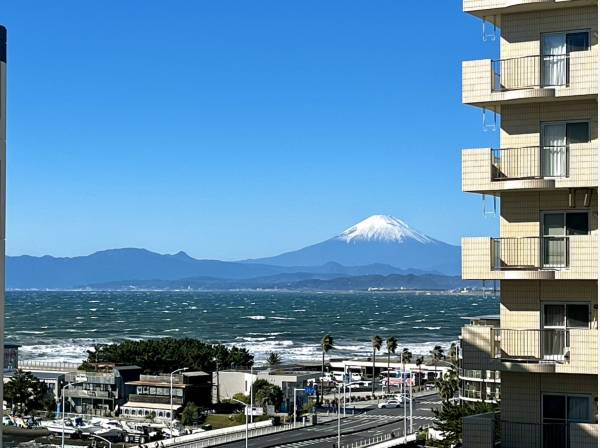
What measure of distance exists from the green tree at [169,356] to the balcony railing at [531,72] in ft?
349

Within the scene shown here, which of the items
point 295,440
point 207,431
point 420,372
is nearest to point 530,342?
point 295,440

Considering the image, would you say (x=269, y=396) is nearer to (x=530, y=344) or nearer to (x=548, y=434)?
(x=548, y=434)

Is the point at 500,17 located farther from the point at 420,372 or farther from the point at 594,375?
the point at 420,372

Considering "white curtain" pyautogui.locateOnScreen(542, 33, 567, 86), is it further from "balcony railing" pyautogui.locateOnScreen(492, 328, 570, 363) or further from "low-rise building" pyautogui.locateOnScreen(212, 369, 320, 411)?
"low-rise building" pyautogui.locateOnScreen(212, 369, 320, 411)

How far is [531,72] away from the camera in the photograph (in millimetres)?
16844

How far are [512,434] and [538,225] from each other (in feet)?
10.8

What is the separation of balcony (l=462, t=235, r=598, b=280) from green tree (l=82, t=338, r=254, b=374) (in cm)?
10619

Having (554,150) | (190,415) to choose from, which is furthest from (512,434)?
(190,415)

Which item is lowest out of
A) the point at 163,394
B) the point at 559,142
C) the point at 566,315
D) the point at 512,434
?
the point at 163,394

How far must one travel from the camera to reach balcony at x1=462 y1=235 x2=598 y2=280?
53.1ft

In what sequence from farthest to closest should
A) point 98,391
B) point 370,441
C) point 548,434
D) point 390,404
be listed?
point 390,404 → point 98,391 → point 370,441 → point 548,434

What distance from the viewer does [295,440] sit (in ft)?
278

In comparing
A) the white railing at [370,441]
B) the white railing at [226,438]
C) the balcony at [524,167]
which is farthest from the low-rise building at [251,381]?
the balcony at [524,167]

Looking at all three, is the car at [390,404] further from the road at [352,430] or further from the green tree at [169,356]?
the green tree at [169,356]
